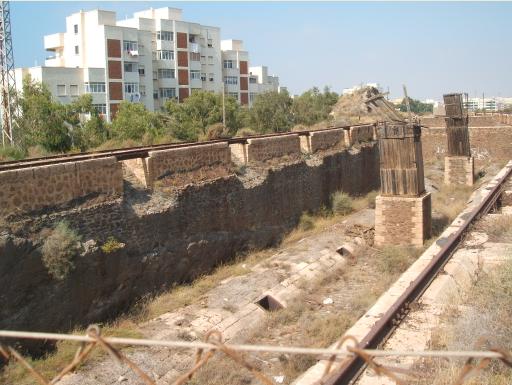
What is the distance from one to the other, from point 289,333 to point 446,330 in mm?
3318

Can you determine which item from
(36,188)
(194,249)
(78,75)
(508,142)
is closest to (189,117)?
(78,75)

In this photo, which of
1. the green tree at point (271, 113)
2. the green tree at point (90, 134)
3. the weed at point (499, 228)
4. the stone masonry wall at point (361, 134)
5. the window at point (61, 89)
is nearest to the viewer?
the weed at point (499, 228)

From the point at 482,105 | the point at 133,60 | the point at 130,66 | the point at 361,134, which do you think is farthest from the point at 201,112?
the point at 482,105

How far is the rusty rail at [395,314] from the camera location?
571 cm

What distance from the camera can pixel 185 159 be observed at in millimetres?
12398

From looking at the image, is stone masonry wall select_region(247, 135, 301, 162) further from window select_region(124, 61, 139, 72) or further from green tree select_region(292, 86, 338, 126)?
window select_region(124, 61, 139, 72)

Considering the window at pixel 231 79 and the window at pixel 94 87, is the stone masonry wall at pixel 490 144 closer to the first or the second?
the window at pixel 94 87

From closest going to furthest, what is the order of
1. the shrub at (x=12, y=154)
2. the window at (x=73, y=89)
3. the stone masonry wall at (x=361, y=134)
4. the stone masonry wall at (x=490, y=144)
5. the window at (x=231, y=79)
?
the shrub at (x=12, y=154), the stone masonry wall at (x=361, y=134), the stone masonry wall at (x=490, y=144), the window at (x=73, y=89), the window at (x=231, y=79)

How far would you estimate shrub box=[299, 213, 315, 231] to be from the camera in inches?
663

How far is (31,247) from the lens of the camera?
8.24 metres

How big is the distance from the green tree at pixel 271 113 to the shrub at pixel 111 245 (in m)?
31.2

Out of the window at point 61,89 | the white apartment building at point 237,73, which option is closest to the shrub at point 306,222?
the window at point 61,89

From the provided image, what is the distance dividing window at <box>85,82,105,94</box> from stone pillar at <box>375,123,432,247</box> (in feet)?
127

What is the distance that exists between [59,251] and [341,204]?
12074 mm
